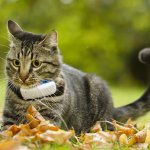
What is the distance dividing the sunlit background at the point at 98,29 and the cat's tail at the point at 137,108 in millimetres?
14311

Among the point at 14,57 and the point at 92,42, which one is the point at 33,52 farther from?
the point at 92,42

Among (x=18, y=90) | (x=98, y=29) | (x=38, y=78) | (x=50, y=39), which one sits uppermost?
(x=50, y=39)

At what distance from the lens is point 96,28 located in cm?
2225

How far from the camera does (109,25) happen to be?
22812mm

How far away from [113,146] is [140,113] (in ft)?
6.10

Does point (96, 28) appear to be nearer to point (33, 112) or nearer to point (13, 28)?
point (13, 28)

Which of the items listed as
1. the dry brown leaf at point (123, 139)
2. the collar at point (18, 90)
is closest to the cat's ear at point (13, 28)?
the collar at point (18, 90)

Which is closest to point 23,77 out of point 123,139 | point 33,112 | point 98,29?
point 33,112

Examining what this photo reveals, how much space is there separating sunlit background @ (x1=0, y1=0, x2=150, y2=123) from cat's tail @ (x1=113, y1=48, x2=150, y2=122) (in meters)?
14.3

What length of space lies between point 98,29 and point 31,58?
58.4 ft

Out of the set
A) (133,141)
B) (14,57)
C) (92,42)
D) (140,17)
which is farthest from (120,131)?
(140,17)

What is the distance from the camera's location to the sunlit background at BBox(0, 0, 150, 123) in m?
20.7

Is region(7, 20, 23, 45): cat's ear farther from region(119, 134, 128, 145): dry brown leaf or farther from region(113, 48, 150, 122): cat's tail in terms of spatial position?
region(113, 48, 150, 122): cat's tail

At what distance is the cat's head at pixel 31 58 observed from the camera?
4441 millimetres
